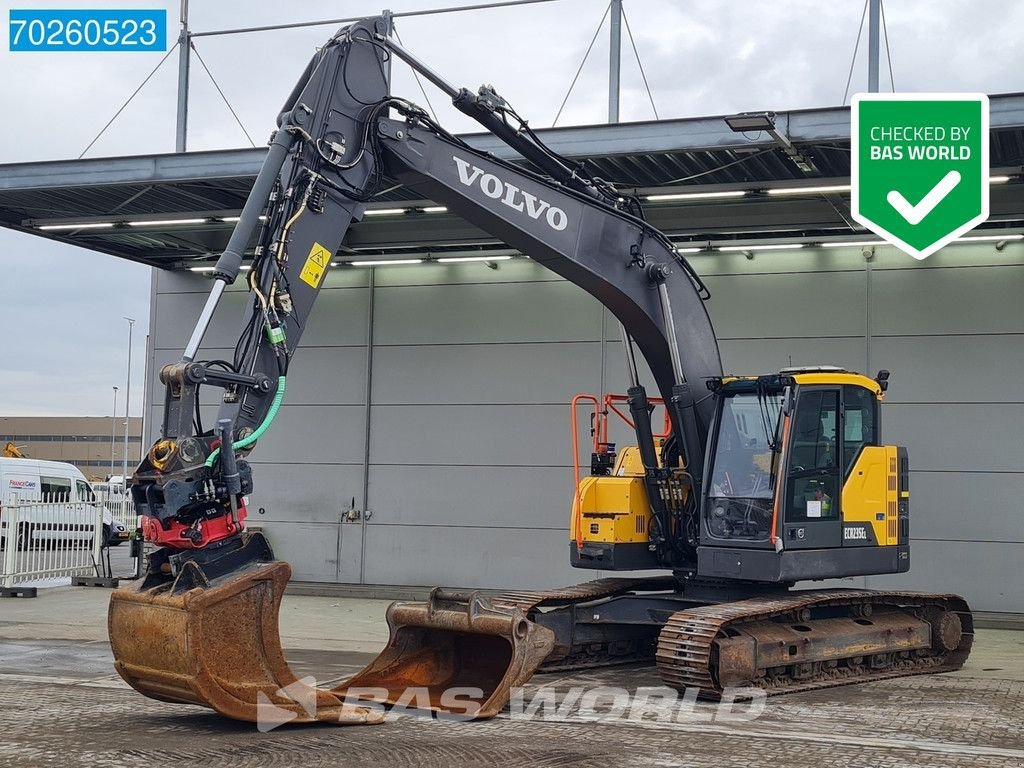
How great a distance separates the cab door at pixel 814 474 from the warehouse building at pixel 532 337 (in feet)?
12.1

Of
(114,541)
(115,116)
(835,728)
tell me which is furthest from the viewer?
(114,541)

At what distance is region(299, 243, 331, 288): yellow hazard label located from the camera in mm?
9625

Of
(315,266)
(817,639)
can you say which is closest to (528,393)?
(817,639)

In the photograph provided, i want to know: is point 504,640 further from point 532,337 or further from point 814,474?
point 532,337

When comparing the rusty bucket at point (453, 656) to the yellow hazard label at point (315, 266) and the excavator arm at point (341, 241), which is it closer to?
the excavator arm at point (341, 241)

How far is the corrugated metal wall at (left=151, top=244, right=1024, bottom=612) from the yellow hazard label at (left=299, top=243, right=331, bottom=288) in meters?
9.12

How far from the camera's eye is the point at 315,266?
9711mm

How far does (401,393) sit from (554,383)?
2464mm

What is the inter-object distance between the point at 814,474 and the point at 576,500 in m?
2.42

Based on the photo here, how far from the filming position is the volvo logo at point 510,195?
10781mm

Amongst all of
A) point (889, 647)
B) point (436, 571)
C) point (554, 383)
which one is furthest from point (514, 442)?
point (889, 647)

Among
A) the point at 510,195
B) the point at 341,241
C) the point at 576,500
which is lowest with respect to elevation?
the point at 576,500

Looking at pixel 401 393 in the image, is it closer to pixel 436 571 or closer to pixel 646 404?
pixel 436 571

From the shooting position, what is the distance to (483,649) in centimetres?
1060
